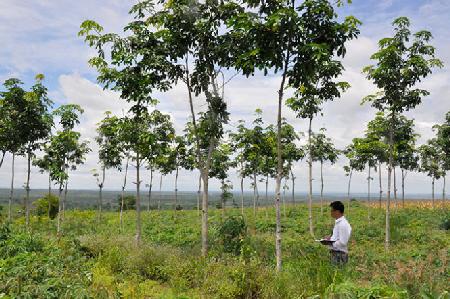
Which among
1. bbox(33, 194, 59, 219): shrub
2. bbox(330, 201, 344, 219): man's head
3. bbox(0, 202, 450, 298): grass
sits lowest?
bbox(33, 194, 59, 219): shrub

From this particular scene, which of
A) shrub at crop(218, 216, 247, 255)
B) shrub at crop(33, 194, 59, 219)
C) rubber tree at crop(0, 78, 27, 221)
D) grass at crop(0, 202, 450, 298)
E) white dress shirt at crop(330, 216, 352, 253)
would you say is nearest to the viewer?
grass at crop(0, 202, 450, 298)

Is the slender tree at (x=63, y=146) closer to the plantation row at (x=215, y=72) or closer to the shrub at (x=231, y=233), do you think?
the plantation row at (x=215, y=72)

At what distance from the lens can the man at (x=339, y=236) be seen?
6.98 meters

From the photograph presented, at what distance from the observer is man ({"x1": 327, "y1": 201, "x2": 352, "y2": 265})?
22.9ft

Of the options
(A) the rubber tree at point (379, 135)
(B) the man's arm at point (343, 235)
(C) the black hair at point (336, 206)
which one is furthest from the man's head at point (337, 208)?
(A) the rubber tree at point (379, 135)

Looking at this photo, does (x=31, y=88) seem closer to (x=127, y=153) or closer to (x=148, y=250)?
(x=127, y=153)

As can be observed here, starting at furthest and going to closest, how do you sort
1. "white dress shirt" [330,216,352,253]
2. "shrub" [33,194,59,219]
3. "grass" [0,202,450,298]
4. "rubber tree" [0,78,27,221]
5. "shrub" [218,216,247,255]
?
"shrub" [33,194,59,219], "rubber tree" [0,78,27,221], "shrub" [218,216,247,255], "white dress shirt" [330,216,352,253], "grass" [0,202,450,298]

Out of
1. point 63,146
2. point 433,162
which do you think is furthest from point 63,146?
point 433,162

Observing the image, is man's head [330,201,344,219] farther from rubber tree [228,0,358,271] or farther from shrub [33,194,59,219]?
shrub [33,194,59,219]

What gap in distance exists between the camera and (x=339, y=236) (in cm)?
704

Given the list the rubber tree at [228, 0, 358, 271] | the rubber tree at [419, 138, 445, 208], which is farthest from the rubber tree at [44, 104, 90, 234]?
the rubber tree at [419, 138, 445, 208]

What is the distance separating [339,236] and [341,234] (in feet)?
0.21

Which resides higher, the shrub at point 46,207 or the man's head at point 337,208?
the man's head at point 337,208

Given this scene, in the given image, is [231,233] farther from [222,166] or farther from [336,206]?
[222,166]
